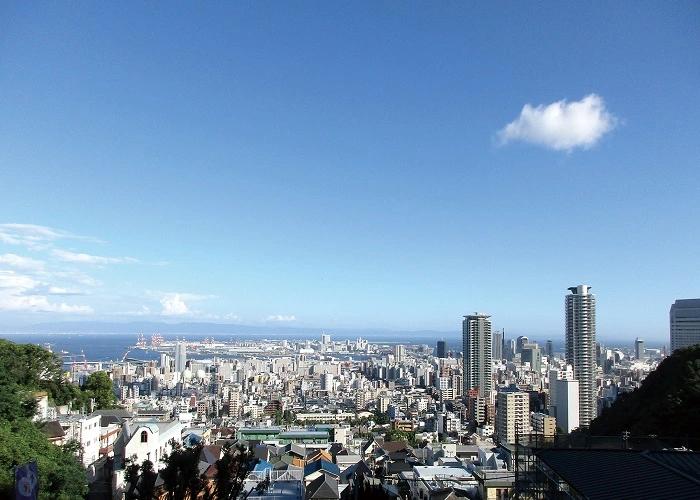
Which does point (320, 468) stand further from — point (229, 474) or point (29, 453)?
point (229, 474)

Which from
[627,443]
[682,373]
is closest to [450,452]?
[682,373]

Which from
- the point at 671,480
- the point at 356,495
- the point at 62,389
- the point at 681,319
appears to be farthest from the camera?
the point at 681,319

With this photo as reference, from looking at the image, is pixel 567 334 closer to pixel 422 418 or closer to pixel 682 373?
pixel 422 418

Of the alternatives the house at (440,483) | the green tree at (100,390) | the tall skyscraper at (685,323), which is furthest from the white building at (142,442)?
the tall skyscraper at (685,323)

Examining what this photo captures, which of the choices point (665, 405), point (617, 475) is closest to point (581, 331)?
point (665, 405)

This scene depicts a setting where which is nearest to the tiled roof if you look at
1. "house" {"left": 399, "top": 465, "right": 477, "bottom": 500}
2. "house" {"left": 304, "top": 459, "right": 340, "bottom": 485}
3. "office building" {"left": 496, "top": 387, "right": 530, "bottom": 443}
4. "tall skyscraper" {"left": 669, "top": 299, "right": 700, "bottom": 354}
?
"house" {"left": 399, "top": 465, "right": 477, "bottom": 500}
